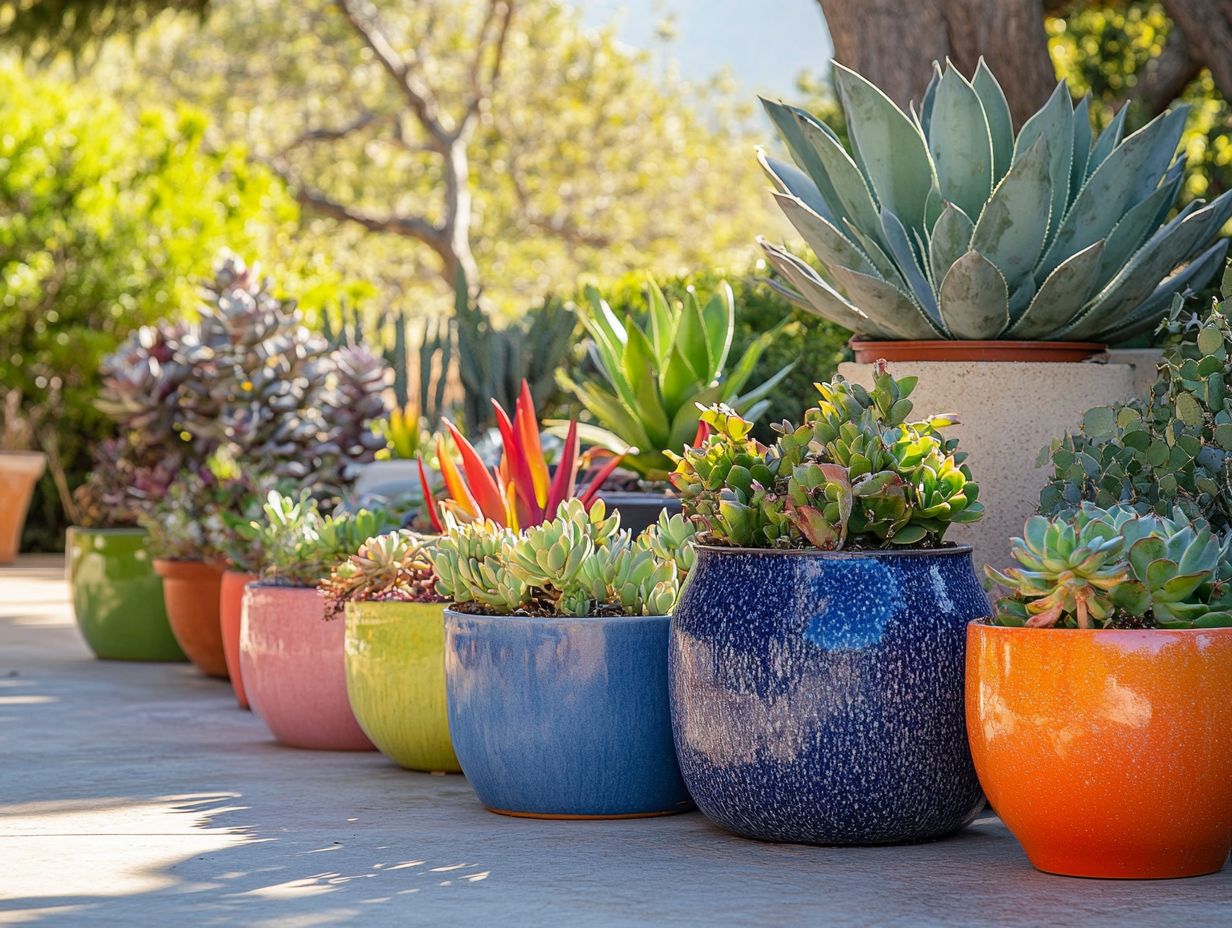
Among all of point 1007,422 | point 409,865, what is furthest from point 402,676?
point 1007,422

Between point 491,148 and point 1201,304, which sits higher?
point 491,148

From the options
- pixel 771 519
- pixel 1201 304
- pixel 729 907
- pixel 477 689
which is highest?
pixel 1201 304

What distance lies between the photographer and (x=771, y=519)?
3.96 metres

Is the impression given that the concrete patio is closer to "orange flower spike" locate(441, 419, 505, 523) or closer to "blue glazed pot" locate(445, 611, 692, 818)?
"blue glazed pot" locate(445, 611, 692, 818)

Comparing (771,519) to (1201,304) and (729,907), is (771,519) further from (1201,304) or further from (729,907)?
(1201,304)

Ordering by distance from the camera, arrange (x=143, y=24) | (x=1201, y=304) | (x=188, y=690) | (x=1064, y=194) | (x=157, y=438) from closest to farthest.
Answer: (x=1064, y=194)
(x=1201, y=304)
(x=188, y=690)
(x=157, y=438)
(x=143, y=24)

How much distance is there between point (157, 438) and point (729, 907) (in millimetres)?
4695

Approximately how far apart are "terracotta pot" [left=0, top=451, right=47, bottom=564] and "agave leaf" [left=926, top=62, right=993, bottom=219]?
9414 millimetres

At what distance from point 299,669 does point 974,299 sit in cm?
228

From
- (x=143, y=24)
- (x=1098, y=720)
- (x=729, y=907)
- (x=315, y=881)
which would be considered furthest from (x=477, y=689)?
(x=143, y=24)

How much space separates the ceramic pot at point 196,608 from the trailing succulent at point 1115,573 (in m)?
4.09

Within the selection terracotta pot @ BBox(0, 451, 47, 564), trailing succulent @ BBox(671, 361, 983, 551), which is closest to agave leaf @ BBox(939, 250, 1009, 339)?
trailing succulent @ BBox(671, 361, 983, 551)

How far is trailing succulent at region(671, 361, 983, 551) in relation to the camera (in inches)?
151

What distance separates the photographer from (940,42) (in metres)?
7.00
